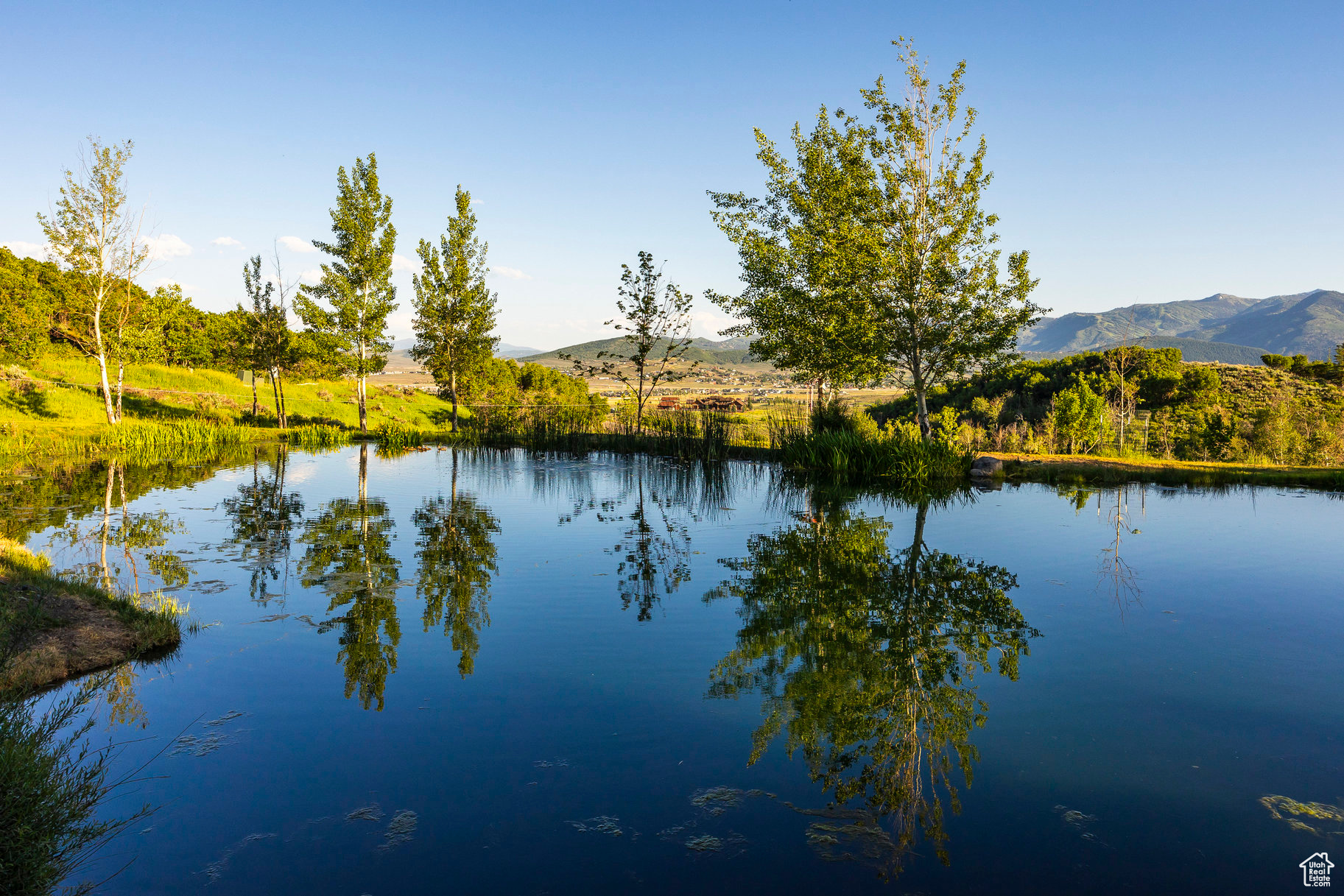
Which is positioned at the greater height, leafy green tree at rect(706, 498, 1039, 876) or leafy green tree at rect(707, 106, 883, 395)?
leafy green tree at rect(707, 106, 883, 395)

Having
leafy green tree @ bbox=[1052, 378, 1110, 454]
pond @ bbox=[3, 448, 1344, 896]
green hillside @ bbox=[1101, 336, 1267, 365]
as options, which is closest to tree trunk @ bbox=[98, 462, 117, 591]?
pond @ bbox=[3, 448, 1344, 896]

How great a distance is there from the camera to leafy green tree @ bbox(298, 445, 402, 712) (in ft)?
18.0

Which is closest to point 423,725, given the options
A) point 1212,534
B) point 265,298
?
point 1212,534

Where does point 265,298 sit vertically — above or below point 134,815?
above

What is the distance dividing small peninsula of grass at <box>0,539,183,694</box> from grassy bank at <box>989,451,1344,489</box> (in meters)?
16.1

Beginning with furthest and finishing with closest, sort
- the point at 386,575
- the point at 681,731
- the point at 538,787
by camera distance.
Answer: the point at 386,575
the point at 681,731
the point at 538,787

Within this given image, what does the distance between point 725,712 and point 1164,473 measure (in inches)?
646

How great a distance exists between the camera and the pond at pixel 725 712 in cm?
333

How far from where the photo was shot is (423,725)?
15.0 ft

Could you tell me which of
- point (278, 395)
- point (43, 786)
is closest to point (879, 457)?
point (43, 786)

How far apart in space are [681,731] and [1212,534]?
9967mm

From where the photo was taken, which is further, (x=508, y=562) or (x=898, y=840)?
(x=508, y=562)

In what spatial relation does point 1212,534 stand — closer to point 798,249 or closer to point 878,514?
point 878,514

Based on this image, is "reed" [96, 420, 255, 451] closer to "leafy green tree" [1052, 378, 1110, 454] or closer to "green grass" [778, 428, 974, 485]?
"green grass" [778, 428, 974, 485]
